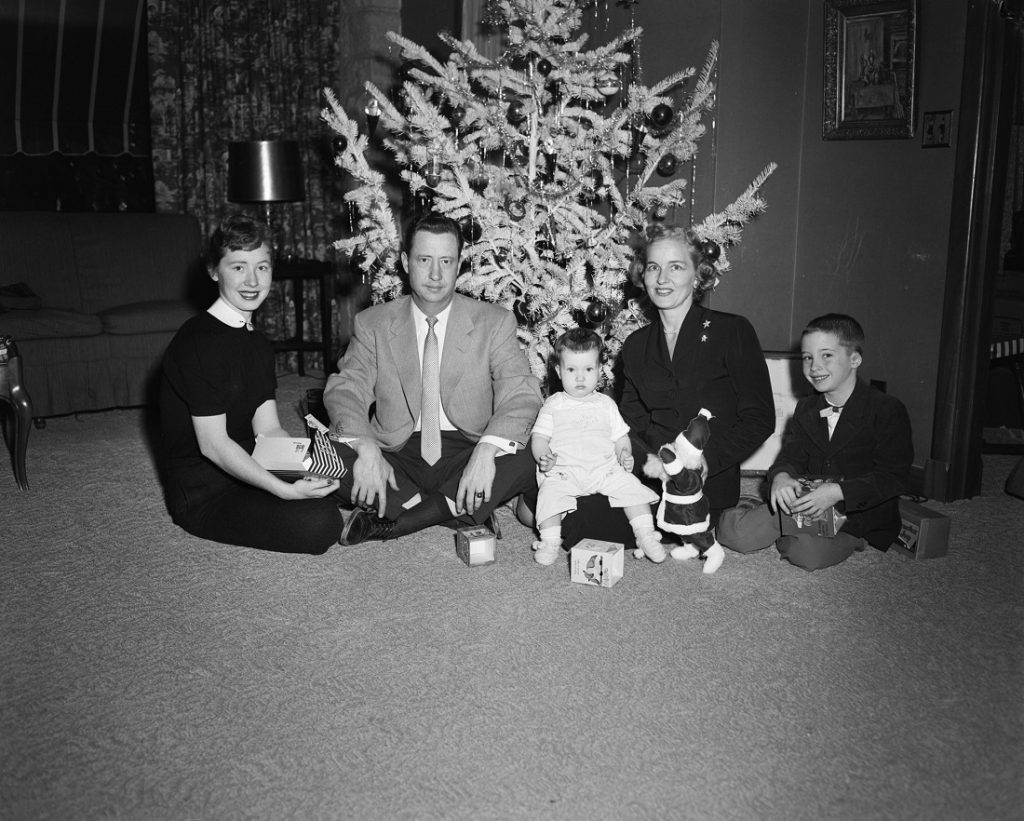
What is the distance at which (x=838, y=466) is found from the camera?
323 cm

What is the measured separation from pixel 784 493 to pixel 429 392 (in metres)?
1.22

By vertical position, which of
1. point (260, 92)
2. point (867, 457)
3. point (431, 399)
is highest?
point (260, 92)

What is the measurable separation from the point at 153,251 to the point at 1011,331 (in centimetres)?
499

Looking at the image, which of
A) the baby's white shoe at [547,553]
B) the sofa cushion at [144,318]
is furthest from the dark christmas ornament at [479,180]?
the sofa cushion at [144,318]

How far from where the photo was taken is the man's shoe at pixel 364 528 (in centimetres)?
321

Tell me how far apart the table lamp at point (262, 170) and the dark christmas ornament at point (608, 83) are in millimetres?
2327

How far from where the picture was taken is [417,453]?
3.44m

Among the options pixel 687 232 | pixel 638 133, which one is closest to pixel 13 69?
pixel 638 133

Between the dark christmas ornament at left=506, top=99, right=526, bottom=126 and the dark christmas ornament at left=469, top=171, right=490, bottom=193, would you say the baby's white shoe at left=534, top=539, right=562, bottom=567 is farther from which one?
the dark christmas ornament at left=506, top=99, right=526, bottom=126

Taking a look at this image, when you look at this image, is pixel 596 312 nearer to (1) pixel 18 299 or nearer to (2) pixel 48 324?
(2) pixel 48 324

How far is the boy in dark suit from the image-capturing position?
10.2ft

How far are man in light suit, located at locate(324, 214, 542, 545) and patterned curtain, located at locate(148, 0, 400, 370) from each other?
3261 millimetres

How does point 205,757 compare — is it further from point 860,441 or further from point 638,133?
point 638,133

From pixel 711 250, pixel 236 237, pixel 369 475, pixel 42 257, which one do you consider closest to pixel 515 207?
pixel 711 250
